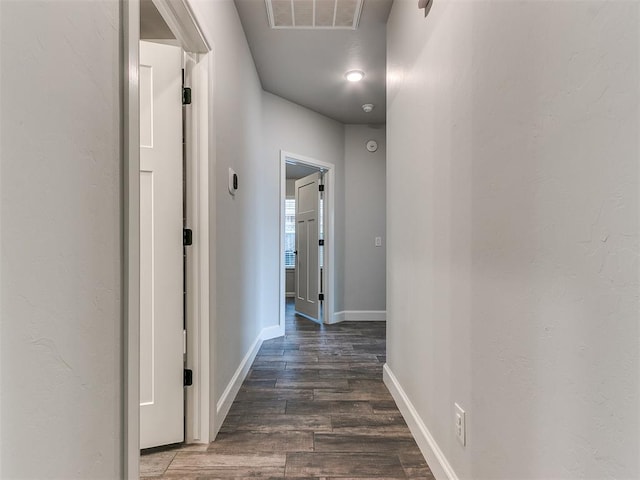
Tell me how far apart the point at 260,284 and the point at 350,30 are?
2.28 metres

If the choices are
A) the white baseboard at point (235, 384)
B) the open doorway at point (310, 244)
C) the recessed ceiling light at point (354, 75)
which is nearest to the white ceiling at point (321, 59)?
the recessed ceiling light at point (354, 75)

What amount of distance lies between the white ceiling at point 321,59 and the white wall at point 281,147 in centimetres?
15

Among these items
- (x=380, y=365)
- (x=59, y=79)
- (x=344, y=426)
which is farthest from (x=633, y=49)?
(x=380, y=365)

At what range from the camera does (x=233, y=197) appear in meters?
2.19

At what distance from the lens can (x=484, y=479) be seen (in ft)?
3.43

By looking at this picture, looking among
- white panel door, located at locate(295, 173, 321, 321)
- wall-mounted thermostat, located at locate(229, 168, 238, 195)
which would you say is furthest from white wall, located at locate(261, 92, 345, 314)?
wall-mounted thermostat, located at locate(229, 168, 238, 195)

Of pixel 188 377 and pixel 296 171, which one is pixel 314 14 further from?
pixel 296 171

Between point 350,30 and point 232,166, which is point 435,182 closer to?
point 232,166

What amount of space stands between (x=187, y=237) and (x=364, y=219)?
3.06 meters

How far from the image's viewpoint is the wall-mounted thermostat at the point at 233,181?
2.07m

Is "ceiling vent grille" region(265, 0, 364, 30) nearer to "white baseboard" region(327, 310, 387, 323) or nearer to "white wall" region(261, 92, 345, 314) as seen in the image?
"white wall" region(261, 92, 345, 314)

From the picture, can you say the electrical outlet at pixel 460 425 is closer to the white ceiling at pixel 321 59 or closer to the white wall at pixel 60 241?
the white wall at pixel 60 241

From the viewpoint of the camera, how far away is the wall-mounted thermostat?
6.80 ft

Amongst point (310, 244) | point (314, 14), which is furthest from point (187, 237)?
point (310, 244)
